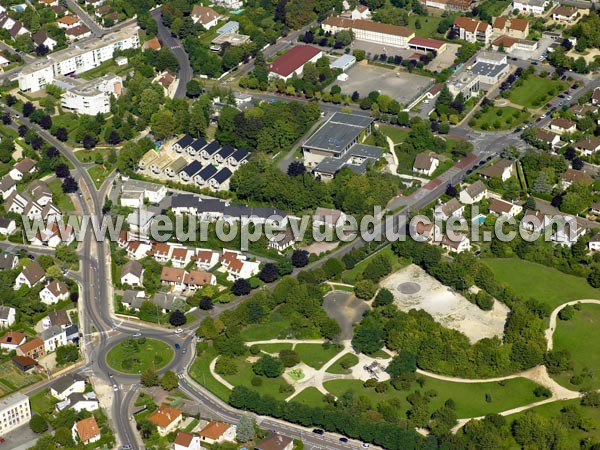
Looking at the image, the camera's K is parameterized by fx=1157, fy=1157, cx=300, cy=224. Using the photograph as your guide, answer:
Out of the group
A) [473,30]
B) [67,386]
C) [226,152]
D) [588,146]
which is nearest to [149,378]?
[67,386]

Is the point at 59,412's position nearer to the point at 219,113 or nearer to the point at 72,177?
the point at 72,177

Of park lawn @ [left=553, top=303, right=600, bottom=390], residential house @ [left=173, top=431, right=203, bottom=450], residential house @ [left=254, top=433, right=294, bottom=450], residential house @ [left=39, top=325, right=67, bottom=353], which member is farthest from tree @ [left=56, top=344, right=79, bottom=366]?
park lawn @ [left=553, top=303, right=600, bottom=390]

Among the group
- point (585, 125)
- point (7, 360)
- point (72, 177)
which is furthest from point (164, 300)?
point (585, 125)

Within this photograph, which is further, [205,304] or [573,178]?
[573,178]

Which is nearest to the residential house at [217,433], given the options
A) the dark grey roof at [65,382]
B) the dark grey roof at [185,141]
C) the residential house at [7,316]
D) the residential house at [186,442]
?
the residential house at [186,442]

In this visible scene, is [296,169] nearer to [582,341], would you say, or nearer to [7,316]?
[7,316]

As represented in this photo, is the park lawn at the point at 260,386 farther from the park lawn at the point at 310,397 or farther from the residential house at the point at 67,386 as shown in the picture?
the residential house at the point at 67,386
